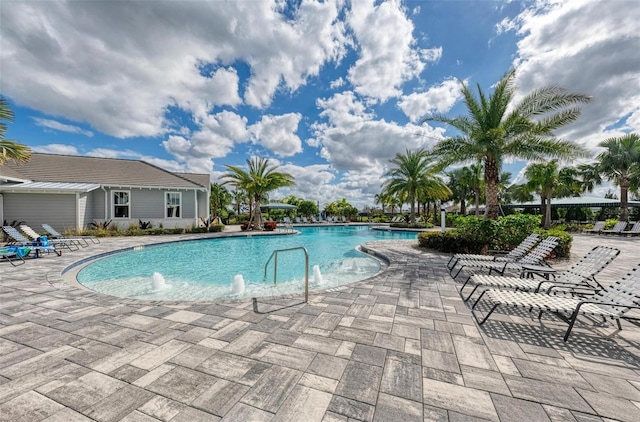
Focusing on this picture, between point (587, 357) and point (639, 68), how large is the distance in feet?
42.7

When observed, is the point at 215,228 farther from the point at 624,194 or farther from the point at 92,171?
the point at 624,194

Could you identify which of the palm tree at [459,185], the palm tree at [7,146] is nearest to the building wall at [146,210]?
the palm tree at [7,146]

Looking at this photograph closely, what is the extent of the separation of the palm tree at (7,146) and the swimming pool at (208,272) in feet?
16.9

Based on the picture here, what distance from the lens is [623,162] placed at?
58.1 feet

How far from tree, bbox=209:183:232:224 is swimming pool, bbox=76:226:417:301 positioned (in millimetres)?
19547

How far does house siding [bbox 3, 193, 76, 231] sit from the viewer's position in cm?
1327

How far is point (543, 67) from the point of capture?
10.2 m

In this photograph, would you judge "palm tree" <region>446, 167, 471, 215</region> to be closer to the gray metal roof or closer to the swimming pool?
the swimming pool

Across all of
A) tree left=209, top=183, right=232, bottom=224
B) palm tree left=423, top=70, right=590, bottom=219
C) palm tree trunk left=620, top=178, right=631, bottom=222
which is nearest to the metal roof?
tree left=209, top=183, right=232, bottom=224

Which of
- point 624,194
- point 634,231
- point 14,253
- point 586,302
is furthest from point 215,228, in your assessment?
point 624,194

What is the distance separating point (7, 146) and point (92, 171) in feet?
27.1

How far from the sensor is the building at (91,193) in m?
13.4

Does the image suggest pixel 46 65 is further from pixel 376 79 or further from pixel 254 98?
pixel 376 79

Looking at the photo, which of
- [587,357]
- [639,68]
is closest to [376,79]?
[639,68]
